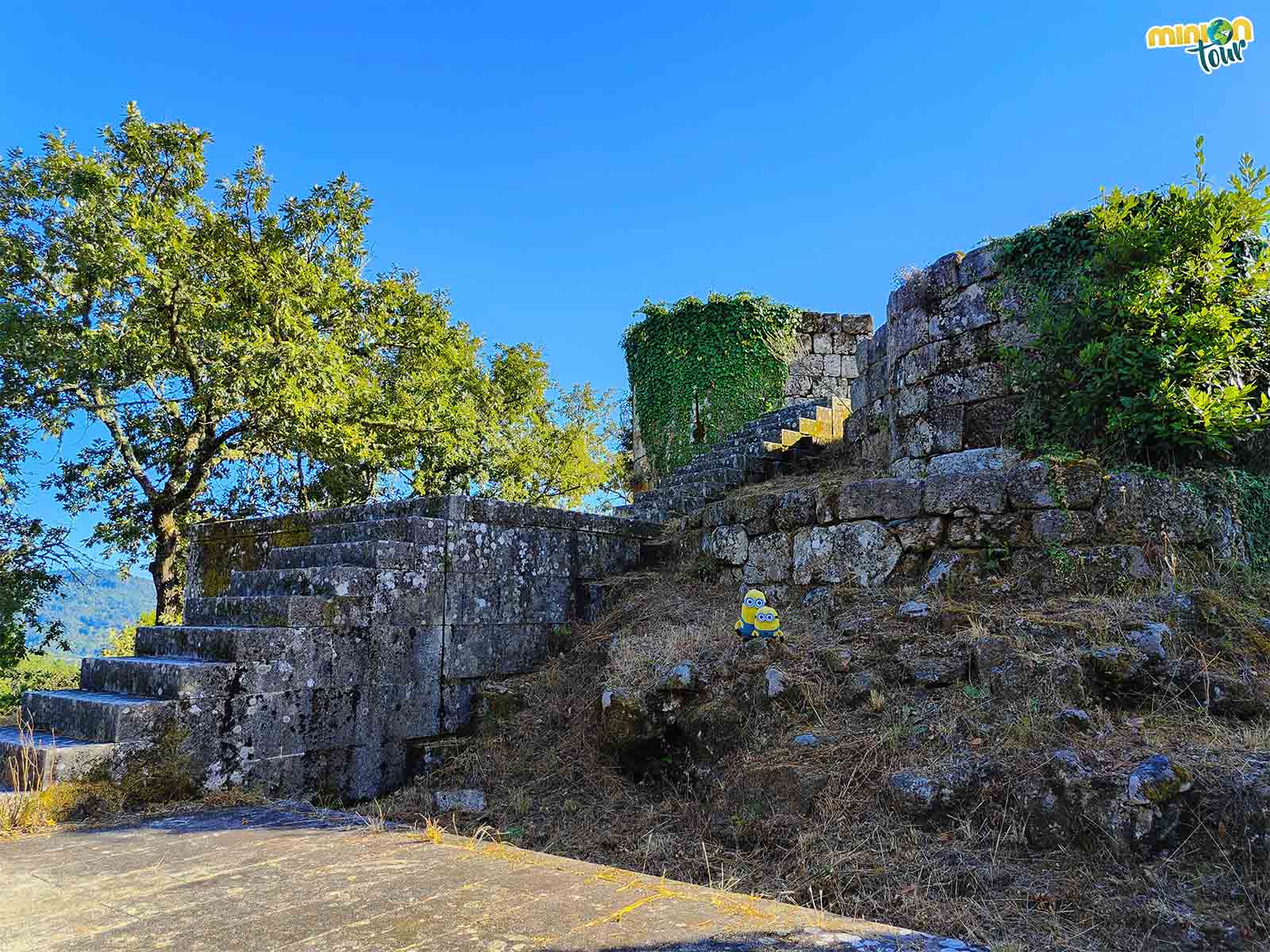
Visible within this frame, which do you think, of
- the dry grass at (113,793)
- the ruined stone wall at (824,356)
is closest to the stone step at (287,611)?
the dry grass at (113,793)

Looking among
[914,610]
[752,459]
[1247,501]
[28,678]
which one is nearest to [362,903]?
[914,610]

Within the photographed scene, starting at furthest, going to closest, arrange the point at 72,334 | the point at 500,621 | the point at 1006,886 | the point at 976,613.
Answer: the point at 72,334 < the point at 500,621 < the point at 976,613 < the point at 1006,886

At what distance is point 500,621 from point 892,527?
2.98 metres

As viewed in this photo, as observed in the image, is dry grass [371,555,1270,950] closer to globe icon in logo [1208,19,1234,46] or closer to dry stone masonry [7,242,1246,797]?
dry stone masonry [7,242,1246,797]

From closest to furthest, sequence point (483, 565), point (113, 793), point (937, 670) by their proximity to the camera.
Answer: point (113, 793)
point (937, 670)
point (483, 565)

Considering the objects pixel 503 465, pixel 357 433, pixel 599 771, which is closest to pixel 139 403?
pixel 357 433

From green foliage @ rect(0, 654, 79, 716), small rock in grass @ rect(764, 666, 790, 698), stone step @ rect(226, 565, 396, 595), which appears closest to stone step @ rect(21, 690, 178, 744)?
stone step @ rect(226, 565, 396, 595)

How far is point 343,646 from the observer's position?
4980 millimetres

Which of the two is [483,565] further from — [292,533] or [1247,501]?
[1247,501]

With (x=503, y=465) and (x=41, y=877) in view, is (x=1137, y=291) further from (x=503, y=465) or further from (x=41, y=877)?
(x=503, y=465)

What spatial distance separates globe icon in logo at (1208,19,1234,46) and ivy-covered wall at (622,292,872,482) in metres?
7.81

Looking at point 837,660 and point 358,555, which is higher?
point 358,555

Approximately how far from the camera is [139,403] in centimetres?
1366

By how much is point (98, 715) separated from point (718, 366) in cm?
1120
